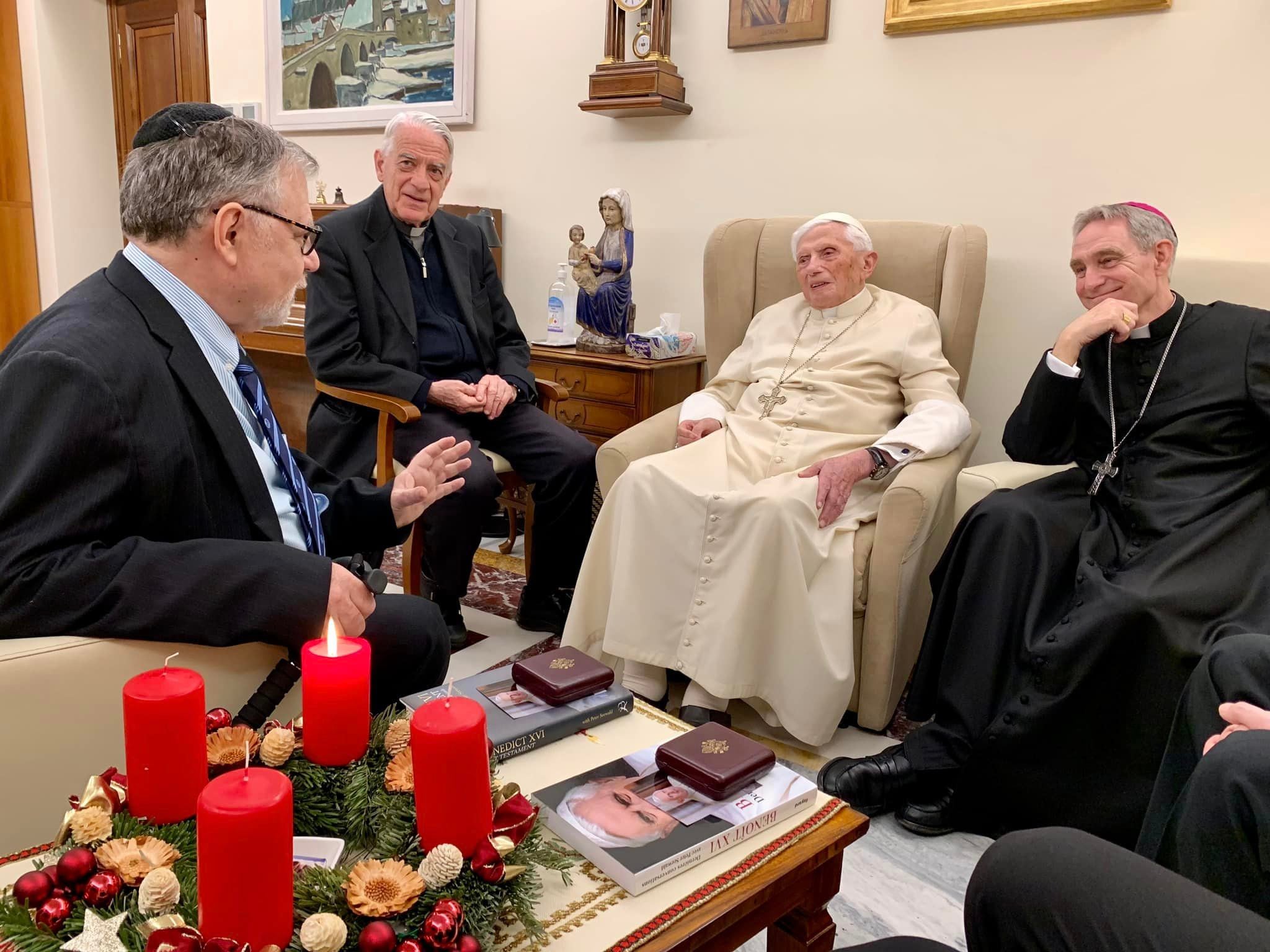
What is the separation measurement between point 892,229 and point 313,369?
5.91ft

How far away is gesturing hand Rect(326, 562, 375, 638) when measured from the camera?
126 cm

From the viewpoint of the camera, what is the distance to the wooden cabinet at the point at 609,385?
10.1 feet

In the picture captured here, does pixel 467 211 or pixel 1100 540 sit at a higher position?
pixel 467 211

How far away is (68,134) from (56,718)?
5.77 meters

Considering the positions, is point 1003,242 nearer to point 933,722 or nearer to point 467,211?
point 933,722

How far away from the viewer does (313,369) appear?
269cm

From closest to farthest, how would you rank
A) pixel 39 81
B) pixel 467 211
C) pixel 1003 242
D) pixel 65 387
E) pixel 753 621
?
pixel 65 387 < pixel 753 621 < pixel 1003 242 < pixel 467 211 < pixel 39 81

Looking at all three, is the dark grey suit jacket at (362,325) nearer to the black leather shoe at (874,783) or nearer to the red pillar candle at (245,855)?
the black leather shoe at (874,783)

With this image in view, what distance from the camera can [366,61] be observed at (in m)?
4.20

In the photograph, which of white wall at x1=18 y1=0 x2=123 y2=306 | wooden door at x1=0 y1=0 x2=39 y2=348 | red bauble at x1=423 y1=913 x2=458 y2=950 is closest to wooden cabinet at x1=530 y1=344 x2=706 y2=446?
red bauble at x1=423 y1=913 x2=458 y2=950

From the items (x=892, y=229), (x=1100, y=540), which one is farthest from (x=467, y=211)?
(x=1100, y=540)

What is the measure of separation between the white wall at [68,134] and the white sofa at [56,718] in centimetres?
540

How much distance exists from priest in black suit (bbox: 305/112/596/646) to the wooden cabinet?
31 cm

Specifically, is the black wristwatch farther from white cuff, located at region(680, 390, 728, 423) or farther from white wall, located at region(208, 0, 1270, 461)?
white wall, located at region(208, 0, 1270, 461)
